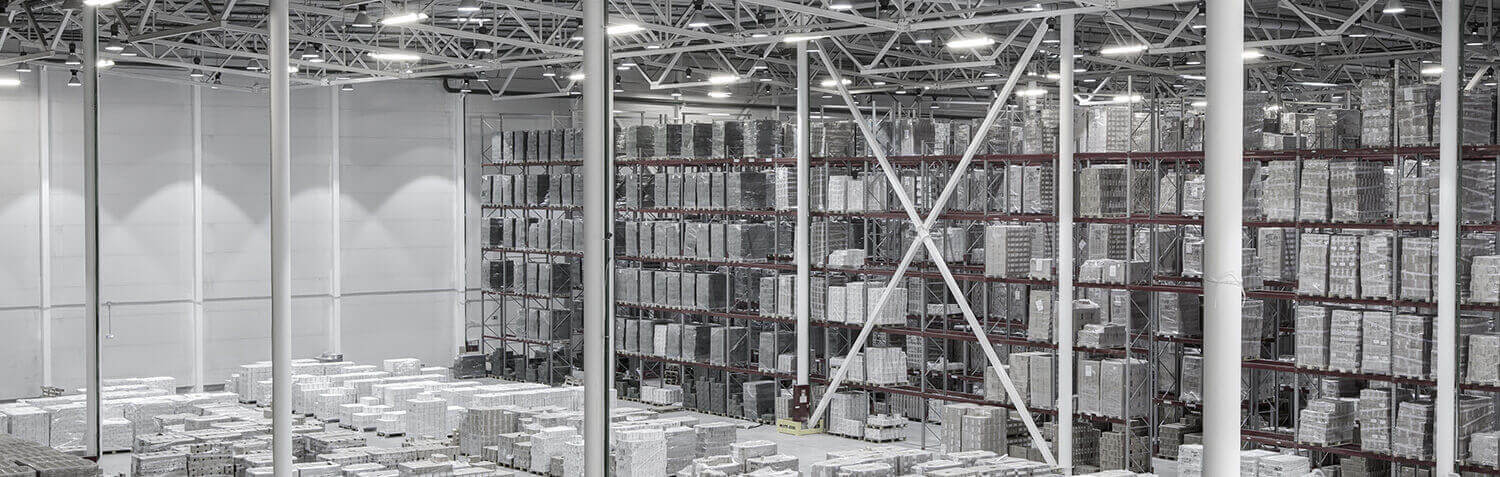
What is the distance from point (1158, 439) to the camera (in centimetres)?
1852

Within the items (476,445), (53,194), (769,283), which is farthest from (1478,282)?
(53,194)

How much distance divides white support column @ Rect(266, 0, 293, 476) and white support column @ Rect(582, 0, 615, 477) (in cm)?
380

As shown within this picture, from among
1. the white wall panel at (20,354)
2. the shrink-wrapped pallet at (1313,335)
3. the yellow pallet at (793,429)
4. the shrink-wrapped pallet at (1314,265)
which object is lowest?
the yellow pallet at (793,429)

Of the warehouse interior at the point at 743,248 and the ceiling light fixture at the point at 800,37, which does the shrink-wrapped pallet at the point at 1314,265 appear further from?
the ceiling light fixture at the point at 800,37

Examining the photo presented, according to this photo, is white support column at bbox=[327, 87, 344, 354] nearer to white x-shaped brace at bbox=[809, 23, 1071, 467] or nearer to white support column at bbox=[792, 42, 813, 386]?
white support column at bbox=[792, 42, 813, 386]

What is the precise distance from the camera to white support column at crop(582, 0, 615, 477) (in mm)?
9898

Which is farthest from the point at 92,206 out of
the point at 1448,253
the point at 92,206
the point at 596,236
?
the point at 1448,253

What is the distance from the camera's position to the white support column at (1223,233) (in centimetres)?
636

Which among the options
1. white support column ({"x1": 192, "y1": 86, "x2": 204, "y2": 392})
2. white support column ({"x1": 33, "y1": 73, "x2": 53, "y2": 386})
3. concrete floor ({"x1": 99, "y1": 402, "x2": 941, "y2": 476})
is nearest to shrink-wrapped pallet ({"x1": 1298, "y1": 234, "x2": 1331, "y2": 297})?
concrete floor ({"x1": 99, "y1": 402, "x2": 941, "y2": 476})

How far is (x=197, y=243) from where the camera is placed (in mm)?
26875

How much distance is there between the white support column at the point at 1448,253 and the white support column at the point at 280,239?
35.3 feet

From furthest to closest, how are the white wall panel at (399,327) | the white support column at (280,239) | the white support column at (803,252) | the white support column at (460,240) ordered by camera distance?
the white support column at (460,240) < the white wall panel at (399,327) < the white support column at (803,252) < the white support column at (280,239)

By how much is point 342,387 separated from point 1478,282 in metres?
16.4

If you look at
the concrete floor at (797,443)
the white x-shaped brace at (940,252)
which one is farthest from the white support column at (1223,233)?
the concrete floor at (797,443)
